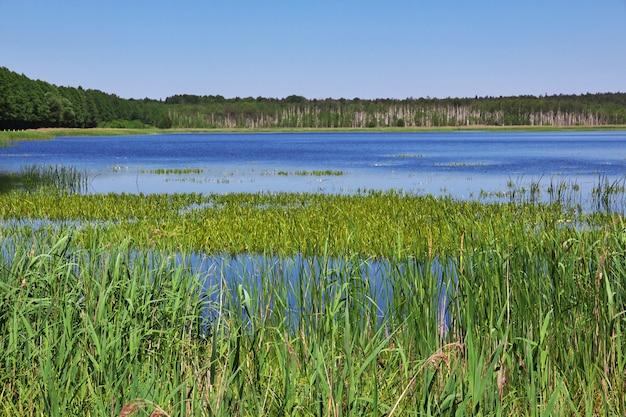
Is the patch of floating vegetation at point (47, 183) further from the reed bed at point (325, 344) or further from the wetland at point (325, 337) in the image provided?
the reed bed at point (325, 344)

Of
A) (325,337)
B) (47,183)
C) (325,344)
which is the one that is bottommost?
(47,183)

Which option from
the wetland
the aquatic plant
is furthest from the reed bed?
the aquatic plant

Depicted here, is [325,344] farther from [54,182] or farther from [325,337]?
[54,182]

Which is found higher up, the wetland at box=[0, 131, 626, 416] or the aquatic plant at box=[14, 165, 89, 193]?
the wetland at box=[0, 131, 626, 416]

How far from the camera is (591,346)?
5.59 m

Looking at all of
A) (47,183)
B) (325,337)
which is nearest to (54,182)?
(47,183)

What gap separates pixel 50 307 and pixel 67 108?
414 ft

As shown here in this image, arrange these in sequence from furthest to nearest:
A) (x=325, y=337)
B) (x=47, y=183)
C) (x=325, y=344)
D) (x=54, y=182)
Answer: (x=47, y=183)
(x=54, y=182)
(x=325, y=344)
(x=325, y=337)

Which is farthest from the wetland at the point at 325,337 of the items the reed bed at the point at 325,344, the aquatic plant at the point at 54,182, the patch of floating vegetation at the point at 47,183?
the aquatic plant at the point at 54,182

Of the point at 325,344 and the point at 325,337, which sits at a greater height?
the point at 325,337

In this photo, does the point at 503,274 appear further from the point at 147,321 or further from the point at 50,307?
the point at 50,307

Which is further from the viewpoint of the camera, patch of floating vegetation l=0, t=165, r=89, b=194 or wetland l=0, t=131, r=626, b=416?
patch of floating vegetation l=0, t=165, r=89, b=194

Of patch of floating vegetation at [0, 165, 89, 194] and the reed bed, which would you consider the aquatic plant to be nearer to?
patch of floating vegetation at [0, 165, 89, 194]

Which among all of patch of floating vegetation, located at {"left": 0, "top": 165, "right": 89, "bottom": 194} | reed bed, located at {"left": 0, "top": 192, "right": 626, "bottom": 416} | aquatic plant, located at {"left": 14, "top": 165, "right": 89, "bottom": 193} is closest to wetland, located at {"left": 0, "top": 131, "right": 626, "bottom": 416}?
reed bed, located at {"left": 0, "top": 192, "right": 626, "bottom": 416}
